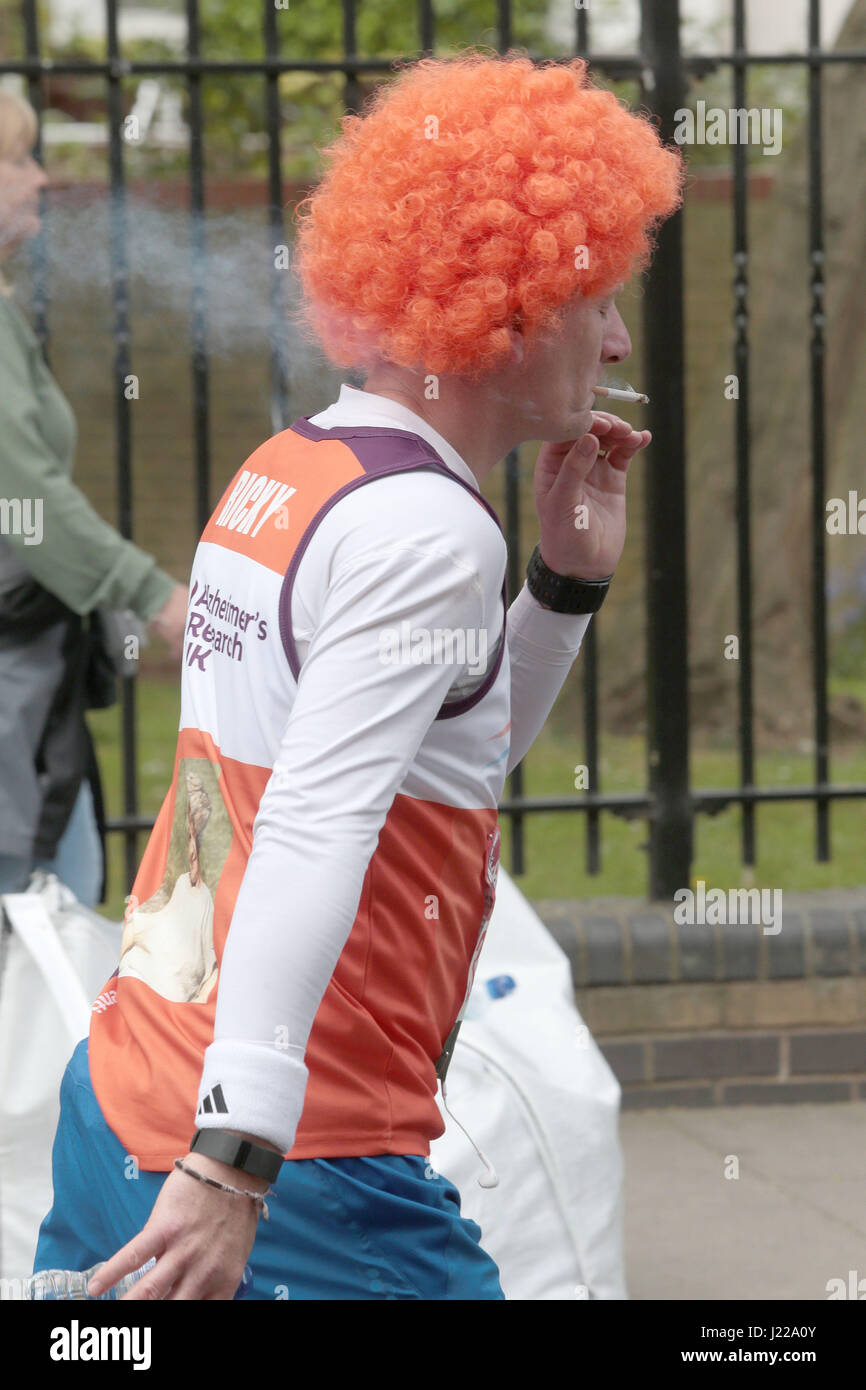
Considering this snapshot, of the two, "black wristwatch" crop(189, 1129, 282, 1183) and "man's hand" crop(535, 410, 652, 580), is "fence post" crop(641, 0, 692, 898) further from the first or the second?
"black wristwatch" crop(189, 1129, 282, 1183)

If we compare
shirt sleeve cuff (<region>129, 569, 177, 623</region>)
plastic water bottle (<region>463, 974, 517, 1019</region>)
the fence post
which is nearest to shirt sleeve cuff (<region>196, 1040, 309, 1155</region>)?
plastic water bottle (<region>463, 974, 517, 1019</region>)

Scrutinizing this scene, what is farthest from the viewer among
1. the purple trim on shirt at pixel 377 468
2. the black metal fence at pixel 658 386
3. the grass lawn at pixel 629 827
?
the grass lawn at pixel 629 827

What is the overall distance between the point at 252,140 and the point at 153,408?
296cm

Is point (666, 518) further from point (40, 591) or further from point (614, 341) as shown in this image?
point (614, 341)

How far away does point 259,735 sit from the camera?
1477 mm

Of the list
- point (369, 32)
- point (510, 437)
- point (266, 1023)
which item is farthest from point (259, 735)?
point (369, 32)

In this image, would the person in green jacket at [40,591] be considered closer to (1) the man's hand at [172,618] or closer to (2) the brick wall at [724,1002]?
(1) the man's hand at [172,618]

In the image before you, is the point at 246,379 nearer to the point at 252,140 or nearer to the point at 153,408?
the point at 153,408

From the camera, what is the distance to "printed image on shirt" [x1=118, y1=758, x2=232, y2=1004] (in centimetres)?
150

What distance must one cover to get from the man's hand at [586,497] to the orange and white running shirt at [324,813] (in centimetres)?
31

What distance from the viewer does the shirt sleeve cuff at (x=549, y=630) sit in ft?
6.38

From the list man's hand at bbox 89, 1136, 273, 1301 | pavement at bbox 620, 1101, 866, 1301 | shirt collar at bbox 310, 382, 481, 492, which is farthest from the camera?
pavement at bbox 620, 1101, 866, 1301

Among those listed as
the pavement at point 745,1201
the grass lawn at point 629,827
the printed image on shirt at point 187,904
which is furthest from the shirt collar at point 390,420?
the grass lawn at point 629,827

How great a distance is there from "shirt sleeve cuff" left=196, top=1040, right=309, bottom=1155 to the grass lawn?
2906mm
